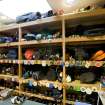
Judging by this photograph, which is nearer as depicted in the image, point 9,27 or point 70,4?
point 70,4

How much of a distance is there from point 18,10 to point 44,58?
952mm

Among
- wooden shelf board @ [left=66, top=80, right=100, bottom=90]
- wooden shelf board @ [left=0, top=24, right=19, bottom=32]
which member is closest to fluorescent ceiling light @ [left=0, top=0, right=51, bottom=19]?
wooden shelf board @ [left=0, top=24, right=19, bottom=32]

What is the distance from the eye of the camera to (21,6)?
2537mm

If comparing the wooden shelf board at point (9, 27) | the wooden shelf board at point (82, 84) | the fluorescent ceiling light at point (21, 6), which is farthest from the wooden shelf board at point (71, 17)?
the wooden shelf board at point (82, 84)

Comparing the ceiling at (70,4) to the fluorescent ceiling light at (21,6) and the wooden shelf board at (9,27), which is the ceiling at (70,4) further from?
the wooden shelf board at (9,27)

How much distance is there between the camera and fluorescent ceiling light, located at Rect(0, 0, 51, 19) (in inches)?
93.1

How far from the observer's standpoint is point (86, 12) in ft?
6.59

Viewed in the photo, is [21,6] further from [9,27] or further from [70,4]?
[70,4]

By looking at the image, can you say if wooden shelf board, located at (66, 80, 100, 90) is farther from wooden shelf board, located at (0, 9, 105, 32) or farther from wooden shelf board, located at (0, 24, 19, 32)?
wooden shelf board, located at (0, 24, 19, 32)

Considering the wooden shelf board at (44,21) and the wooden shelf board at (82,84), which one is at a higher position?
the wooden shelf board at (44,21)

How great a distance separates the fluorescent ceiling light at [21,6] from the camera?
7.76 feet

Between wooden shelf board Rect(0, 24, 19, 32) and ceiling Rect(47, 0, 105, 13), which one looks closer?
ceiling Rect(47, 0, 105, 13)

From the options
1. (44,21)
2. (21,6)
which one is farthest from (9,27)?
(44,21)

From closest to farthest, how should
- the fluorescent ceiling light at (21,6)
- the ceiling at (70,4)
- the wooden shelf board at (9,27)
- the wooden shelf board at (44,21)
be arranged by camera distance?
the ceiling at (70,4)
the wooden shelf board at (44,21)
the fluorescent ceiling light at (21,6)
the wooden shelf board at (9,27)
